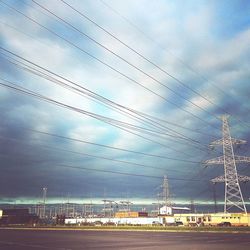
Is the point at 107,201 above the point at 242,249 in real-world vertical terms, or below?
above

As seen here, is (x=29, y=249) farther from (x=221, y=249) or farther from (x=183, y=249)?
(x=221, y=249)

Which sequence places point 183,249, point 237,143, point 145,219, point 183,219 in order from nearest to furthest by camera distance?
point 183,249
point 237,143
point 183,219
point 145,219

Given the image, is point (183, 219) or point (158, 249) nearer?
point (158, 249)

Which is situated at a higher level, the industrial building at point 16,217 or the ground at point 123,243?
the industrial building at point 16,217

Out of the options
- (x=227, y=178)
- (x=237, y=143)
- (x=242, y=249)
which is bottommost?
(x=242, y=249)

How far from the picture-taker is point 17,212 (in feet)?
601

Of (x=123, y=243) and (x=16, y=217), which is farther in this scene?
(x=16, y=217)

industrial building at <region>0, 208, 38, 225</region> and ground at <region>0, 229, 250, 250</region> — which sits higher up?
industrial building at <region>0, 208, 38, 225</region>

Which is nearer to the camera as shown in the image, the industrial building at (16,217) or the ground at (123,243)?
the ground at (123,243)

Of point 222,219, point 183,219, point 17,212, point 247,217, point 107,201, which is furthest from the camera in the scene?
point 107,201

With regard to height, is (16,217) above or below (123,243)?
above

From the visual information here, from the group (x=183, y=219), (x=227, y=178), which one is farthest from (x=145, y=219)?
(x=227, y=178)

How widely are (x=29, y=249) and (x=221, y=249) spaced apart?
15253 millimetres

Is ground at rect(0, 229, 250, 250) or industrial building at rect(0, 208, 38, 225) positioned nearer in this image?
ground at rect(0, 229, 250, 250)
